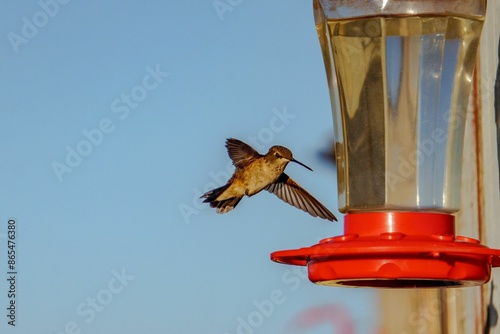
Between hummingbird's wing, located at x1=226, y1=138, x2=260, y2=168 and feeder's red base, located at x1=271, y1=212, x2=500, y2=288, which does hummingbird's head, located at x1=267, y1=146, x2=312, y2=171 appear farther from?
feeder's red base, located at x1=271, y1=212, x2=500, y2=288

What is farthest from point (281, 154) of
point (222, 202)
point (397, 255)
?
point (397, 255)

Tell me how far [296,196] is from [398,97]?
3.93 ft

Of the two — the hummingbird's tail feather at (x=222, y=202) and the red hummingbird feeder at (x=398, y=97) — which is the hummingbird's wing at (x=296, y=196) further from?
the red hummingbird feeder at (x=398, y=97)

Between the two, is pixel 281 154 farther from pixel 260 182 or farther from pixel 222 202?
pixel 222 202

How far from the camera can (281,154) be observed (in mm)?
4125

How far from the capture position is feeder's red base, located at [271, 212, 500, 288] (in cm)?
234

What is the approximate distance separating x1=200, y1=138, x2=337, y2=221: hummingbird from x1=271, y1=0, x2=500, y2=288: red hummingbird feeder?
2.90 ft

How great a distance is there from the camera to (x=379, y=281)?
268cm

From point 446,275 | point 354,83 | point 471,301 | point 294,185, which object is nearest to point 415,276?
point 446,275

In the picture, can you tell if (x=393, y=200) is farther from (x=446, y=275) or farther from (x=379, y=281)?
(x=446, y=275)

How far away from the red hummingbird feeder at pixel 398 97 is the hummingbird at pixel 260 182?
89 cm

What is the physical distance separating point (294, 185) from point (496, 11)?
4.06 ft

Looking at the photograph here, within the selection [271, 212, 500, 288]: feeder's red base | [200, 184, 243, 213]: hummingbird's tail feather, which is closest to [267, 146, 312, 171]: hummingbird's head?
[200, 184, 243, 213]: hummingbird's tail feather

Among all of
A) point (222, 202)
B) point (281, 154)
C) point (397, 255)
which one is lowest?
point (397, 255)
